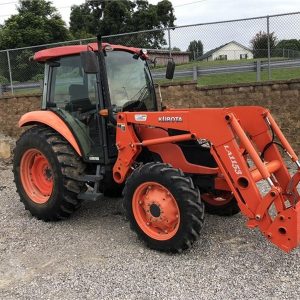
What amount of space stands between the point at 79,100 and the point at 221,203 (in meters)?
2.17

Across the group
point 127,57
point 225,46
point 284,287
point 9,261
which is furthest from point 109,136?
point 225,46

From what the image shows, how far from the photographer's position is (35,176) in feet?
19.8

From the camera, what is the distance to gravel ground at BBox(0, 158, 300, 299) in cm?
383

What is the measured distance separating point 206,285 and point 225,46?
→ 7.21m

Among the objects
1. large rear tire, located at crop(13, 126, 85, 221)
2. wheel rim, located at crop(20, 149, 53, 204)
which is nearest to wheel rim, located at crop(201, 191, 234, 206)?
large rear tire, located at crop(13, 126, 85, 221)

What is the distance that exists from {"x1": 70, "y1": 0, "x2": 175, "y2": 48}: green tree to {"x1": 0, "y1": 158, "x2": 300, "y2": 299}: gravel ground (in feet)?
107

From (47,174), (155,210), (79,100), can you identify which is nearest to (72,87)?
(79,100)

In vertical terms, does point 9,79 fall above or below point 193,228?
above

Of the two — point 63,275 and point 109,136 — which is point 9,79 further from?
point 63,275

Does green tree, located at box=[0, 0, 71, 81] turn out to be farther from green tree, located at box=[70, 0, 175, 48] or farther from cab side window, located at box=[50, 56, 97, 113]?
cab side window, located at box=[50, 56, 97, 113]

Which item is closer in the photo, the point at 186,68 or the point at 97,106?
the point at 97,106

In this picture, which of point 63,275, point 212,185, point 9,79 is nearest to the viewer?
point 63,275

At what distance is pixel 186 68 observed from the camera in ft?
34.7

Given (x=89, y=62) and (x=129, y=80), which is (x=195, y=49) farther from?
(x=89, y=62)
